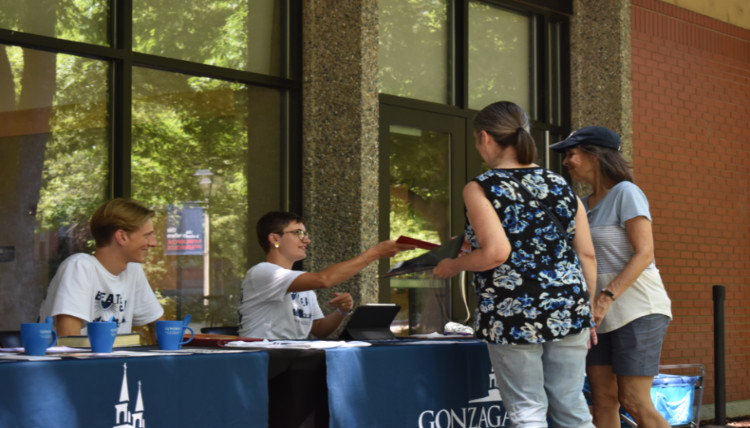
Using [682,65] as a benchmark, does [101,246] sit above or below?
below

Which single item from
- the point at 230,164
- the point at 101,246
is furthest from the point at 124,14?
the point at 101,246

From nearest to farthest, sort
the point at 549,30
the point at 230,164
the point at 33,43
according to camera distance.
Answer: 1. the point at 33,43
2. the point at 230,164
3. the point at 549,30

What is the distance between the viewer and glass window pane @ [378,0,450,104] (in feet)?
25.6

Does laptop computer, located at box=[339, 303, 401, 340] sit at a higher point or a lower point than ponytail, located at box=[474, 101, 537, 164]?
lower

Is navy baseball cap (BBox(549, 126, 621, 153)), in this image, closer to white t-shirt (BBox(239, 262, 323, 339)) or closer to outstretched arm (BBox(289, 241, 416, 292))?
outstretched arm (BBox(289, 241, 416, 292))

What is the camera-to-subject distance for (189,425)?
3.38 meters

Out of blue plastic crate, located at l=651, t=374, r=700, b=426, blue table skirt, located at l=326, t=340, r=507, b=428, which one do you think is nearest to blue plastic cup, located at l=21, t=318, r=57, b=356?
blue table skirt, located at l=326, t=340, r=507, b=428

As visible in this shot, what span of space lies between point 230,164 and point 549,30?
155 inches

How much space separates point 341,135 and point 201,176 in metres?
1.03

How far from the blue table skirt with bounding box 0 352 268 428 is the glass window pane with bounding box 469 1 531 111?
532 cm

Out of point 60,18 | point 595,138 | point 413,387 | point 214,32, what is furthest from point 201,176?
point 413,387

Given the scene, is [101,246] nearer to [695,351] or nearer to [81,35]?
[81,35]

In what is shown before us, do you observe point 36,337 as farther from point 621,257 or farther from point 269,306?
point 621,257

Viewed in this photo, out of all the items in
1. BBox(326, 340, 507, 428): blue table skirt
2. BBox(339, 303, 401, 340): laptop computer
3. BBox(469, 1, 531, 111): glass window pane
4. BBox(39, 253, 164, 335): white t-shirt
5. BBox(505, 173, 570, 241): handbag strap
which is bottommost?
BBox(326, 340, 507, 428): blue table skirt
